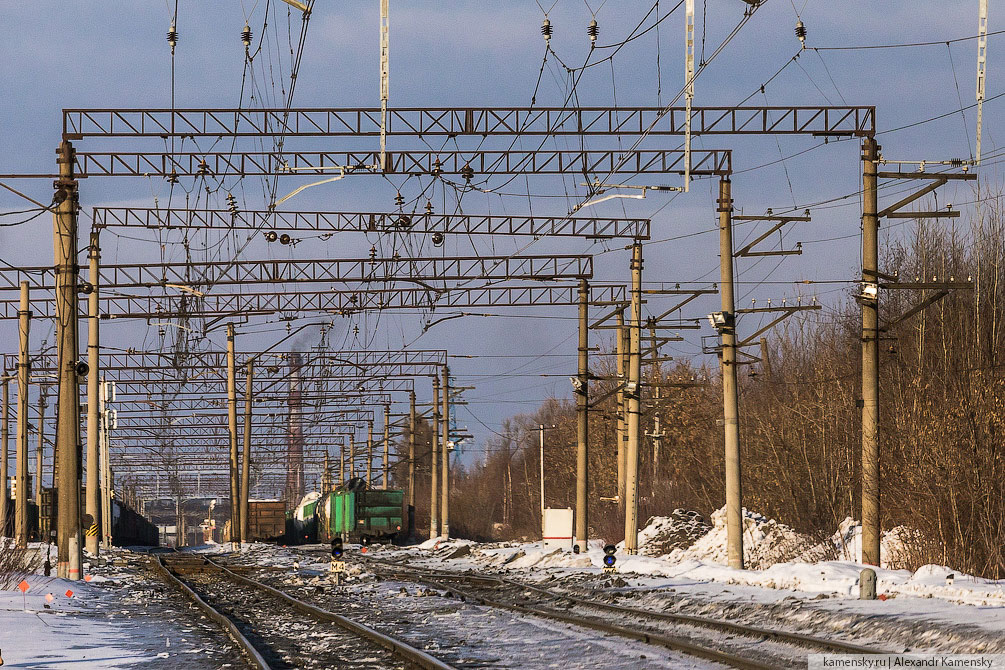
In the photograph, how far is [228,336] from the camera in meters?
53.8

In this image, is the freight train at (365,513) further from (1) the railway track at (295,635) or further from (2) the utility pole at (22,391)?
(1) the railway track at (295,635)

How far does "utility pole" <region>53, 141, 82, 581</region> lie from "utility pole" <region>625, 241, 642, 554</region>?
15.4 meters

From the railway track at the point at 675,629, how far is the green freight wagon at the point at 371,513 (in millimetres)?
31168

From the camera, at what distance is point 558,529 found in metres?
38.7

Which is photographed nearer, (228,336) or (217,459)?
(228,336)

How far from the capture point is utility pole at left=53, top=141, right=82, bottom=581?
2514cm

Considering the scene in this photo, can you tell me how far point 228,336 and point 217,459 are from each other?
5296 centimetres

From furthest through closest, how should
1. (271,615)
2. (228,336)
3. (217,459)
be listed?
1. (217,459)
2. (228,336)
3. (271,615)

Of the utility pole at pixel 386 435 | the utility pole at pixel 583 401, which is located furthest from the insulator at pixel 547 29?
the utility pole at pixel 386 435

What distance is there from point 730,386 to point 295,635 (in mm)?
14551

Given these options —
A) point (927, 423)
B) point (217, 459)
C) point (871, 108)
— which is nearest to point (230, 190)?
point (871, 108)

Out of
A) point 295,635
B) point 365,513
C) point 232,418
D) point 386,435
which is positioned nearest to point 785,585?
point 295,635

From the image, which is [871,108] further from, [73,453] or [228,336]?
[228,336]

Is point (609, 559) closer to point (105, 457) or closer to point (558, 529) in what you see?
point (558, 529)
